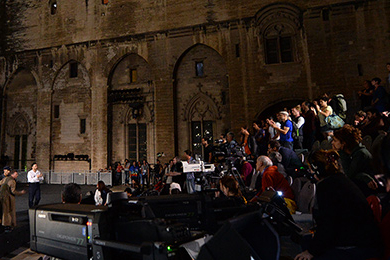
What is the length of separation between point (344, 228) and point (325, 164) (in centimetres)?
52

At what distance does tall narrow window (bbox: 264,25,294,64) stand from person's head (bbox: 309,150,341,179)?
11.8m

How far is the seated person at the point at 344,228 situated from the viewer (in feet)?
5.72

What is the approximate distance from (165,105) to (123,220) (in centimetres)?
1278

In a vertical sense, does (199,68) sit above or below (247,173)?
above

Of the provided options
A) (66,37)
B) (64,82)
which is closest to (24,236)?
(64,82)

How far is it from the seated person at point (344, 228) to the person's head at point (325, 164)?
0.18 metres

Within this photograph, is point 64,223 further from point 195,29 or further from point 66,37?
point 66,37

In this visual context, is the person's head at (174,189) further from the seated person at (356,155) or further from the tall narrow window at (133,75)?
the tall narrow window at (133,75)

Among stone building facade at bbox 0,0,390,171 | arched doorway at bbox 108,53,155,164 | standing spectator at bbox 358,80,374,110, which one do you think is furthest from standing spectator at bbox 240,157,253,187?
arched doorway at bbox 108,53,155,164

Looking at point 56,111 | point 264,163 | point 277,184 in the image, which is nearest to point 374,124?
point 264,163

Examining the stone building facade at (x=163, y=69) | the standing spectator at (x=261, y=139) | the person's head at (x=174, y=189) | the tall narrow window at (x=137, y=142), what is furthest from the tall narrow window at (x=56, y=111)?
the standing spectator at (x=261, y=139)

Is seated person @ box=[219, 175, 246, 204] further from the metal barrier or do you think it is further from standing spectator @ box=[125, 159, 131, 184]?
the metal barrier

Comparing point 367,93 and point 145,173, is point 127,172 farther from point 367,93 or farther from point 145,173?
point 367,93

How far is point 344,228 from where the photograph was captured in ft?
5.94
